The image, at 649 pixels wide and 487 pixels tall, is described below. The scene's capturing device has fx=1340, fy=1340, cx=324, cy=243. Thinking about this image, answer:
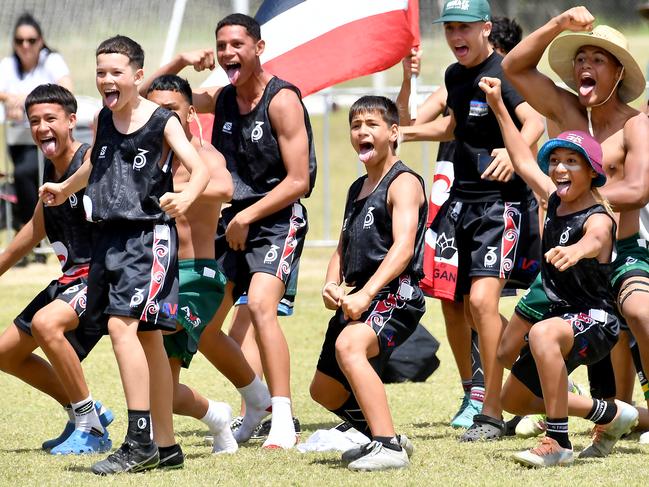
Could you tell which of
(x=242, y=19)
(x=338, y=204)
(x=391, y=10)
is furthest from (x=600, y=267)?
(x=338, y=204)

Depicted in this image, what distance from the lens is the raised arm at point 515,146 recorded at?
641 centimetres

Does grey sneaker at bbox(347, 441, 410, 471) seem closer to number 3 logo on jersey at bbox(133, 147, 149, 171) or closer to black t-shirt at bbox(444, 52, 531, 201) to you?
number 3 logo on jersey at bbox(133, 147, 149, 171)

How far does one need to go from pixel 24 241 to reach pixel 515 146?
8.38 ft

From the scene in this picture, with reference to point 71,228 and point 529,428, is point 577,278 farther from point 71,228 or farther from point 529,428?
point 71,228

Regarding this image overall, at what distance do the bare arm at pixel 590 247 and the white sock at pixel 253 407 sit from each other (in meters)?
1.91

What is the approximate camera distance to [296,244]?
7.03 meters

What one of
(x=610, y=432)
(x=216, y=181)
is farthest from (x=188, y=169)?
(x=610, y=432)

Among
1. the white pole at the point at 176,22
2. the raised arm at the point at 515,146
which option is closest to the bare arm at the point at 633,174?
the raised arm at the point at 515,146

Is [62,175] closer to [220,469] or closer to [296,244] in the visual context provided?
[296,244]

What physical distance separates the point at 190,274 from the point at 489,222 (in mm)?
1676

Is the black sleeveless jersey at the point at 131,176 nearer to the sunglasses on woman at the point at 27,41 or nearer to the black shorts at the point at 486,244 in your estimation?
the black shorts at the point at 486,244

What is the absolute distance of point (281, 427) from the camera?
661cm

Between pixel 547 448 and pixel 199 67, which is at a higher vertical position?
Answer: pixel 199 67

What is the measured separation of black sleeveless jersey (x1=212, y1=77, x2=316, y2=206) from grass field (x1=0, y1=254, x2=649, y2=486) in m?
1.36
